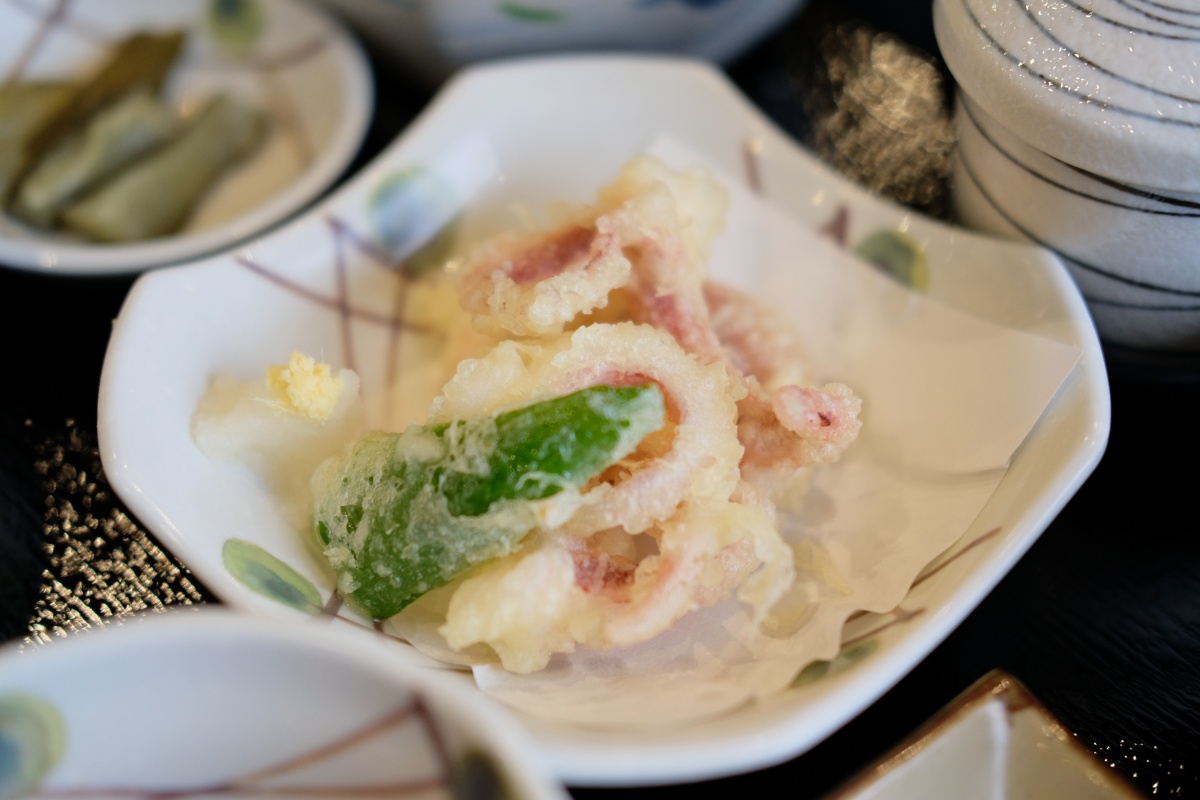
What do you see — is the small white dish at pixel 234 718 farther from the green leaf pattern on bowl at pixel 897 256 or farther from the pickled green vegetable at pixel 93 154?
the pickled green vegetable at pixel 93 154

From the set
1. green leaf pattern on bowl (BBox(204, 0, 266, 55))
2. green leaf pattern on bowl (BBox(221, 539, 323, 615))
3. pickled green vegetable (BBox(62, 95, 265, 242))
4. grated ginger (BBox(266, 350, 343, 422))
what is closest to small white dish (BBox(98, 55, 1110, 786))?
green leaf pattern on bowl (BBox(221, 539, 323, 615))

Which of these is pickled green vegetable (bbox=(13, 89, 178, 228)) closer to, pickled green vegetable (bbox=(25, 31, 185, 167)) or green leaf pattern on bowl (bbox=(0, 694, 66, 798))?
pickled green vegetable (bbox=(25, 31, 185, 167))

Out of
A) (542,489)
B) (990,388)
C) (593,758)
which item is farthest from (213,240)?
(990,388)

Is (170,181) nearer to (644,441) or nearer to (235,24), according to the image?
(235,24)

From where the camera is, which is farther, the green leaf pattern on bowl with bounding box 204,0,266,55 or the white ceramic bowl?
the green leaf pattern on bowl with bounding box 204,0,266,55

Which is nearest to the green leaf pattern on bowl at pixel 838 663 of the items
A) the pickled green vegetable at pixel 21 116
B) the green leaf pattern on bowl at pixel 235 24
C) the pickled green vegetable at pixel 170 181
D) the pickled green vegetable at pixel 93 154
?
the pickled green vegetable at pixel 170 181

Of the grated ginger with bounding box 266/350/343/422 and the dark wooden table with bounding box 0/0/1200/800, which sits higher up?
the grated ginger with bounding box 266/350/343/422
